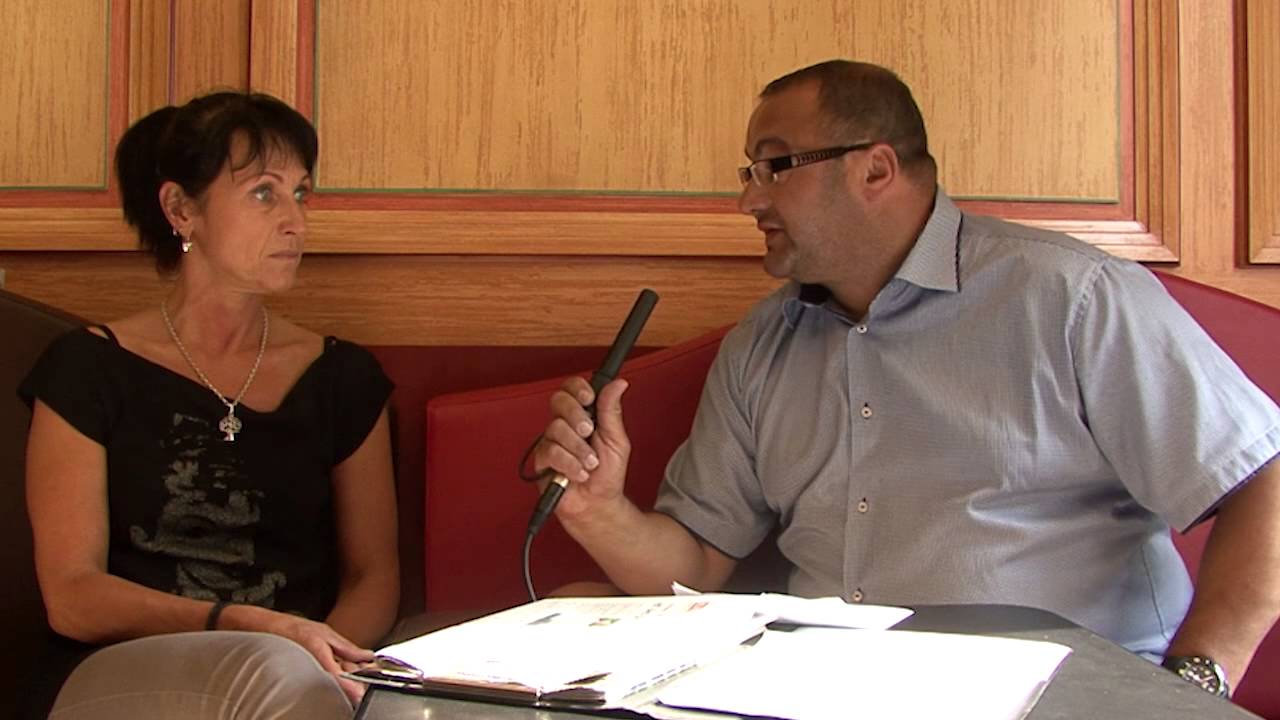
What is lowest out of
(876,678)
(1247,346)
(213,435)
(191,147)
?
(876,678)

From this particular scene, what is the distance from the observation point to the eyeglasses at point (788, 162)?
177 centimetres

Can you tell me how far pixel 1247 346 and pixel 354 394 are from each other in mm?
1237

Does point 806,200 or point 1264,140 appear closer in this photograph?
point 806,200

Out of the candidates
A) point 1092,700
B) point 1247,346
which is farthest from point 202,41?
point 1092,700

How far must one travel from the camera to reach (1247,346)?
188cm

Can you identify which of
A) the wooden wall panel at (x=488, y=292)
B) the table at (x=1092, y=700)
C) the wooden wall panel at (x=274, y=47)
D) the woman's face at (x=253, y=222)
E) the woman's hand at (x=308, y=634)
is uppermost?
the wooden wall panel at (x=274, y=47)

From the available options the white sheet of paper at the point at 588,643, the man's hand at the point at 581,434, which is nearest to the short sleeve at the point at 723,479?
the man's hand at the point at 581,434

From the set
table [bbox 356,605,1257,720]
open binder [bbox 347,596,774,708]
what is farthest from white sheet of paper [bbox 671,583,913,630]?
table [bbox 356,605,1257,720]

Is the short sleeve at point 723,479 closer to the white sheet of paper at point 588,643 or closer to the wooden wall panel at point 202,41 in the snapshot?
the white sheet of paper at point 588,643

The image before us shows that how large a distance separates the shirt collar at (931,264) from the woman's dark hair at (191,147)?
0.72 m

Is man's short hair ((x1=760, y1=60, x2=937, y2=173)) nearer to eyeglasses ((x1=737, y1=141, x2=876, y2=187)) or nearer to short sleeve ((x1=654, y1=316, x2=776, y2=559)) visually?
eyeglasses ((x1=737, y1=141, x2=876, y2=187))

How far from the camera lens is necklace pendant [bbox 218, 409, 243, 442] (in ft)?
6.00

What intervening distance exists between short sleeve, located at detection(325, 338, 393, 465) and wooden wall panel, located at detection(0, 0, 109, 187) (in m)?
0.53

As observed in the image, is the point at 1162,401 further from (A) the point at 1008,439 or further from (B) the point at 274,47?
(B) the point at 274,47
